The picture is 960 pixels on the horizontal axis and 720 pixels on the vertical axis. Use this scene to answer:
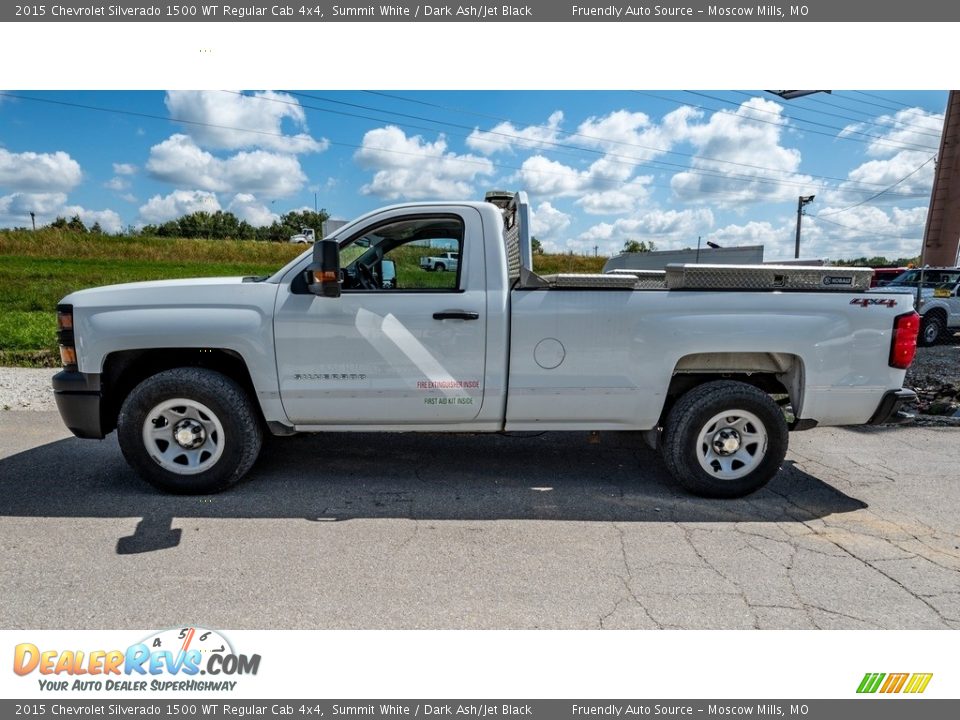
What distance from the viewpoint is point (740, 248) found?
921 centimetres

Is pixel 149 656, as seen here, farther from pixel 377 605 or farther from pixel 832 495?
pixel 832 495

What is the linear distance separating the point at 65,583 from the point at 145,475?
116cm

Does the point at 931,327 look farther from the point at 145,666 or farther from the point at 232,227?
the point at 232,227

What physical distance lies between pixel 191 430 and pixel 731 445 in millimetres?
3838

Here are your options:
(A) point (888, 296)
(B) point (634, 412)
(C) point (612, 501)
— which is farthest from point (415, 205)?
(A) point (888, 296)

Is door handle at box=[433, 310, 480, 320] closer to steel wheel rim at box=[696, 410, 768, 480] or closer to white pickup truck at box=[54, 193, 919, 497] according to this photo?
white pickup truck at box=[54, 193, 919, 497]

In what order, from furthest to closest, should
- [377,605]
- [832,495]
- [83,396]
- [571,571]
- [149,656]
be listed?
[832,495]
[83,396]
[571,571]
[377,605]
[149,656]

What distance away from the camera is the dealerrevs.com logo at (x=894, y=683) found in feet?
7.89

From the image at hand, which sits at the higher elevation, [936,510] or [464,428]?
[464,428]

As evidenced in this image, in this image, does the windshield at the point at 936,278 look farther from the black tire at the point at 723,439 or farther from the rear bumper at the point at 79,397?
the rear bumper at the point at 79,397

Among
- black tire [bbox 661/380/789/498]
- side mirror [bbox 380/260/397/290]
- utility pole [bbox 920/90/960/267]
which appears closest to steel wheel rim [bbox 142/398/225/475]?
side mirror [bbox 380/260/397/290]

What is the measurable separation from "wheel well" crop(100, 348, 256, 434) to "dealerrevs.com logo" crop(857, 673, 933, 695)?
3880mm

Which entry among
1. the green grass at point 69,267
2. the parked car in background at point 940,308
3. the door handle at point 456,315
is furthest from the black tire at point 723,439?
the parked car in background at point 940,308

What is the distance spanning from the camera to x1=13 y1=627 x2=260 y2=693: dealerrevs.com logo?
93.1 inches
